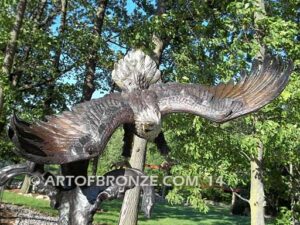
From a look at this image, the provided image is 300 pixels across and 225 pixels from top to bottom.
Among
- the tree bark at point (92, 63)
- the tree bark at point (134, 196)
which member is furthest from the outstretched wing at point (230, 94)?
the tree bark at point (92, 63)

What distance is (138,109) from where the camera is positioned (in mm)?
3480

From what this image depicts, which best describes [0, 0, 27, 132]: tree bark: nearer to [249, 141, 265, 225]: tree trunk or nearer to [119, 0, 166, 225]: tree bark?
[119, 0, 166, 225]: tree bark

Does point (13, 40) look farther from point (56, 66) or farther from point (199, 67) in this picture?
point (199, 67)

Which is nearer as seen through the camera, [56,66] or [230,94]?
[230,94]

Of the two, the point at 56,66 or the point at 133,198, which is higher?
the point at 56,66

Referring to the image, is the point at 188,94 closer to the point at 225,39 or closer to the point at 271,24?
the point at 271,24

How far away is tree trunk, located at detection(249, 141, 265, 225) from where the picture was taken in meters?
8.64

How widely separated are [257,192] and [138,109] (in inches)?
234

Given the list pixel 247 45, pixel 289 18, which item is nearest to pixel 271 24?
pixel 247 45

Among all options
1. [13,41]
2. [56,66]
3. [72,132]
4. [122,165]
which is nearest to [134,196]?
[13,41]

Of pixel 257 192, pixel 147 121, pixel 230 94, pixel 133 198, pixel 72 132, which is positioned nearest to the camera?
pixel 72 132

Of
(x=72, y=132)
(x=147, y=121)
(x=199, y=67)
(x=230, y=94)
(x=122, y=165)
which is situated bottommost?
(x=122, y=165)

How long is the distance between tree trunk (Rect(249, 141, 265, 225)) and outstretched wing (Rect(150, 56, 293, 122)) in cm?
522

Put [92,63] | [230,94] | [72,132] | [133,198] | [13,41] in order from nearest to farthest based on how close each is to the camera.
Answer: [72,132] < [230,94] < [13,41] < [133,198] < [92,63]
